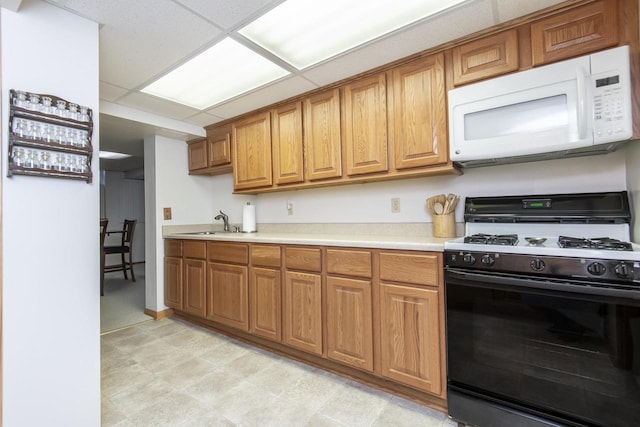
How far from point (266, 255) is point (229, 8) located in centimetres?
164

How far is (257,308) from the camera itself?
2418 mm

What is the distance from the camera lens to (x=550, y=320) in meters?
1.31

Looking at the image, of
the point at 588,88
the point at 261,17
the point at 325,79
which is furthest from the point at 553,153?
the point at 261,17

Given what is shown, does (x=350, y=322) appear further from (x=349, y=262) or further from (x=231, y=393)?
(x=231, y=393)

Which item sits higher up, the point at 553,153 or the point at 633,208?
the point at 553,153

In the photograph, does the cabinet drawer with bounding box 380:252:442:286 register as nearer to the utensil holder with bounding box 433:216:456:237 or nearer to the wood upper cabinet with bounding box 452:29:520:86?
the utensil holder with bounding box 433:216:456:237

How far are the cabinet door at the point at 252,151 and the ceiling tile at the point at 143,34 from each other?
0.90m

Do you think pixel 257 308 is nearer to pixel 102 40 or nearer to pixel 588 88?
pixel 102 40

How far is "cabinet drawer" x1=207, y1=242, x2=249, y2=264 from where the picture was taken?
253cm

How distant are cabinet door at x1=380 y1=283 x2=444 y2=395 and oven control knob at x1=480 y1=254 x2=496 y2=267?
0.30 metres

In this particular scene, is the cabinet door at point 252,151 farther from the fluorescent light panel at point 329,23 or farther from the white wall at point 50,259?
the white wall at point 50,259

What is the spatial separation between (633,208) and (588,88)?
2.16ft

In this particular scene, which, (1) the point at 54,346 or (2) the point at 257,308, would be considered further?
(2) the point at 257,308

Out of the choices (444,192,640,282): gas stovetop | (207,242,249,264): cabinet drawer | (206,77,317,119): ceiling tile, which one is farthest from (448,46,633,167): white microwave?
(207,242,249,264): cabinet drawer
